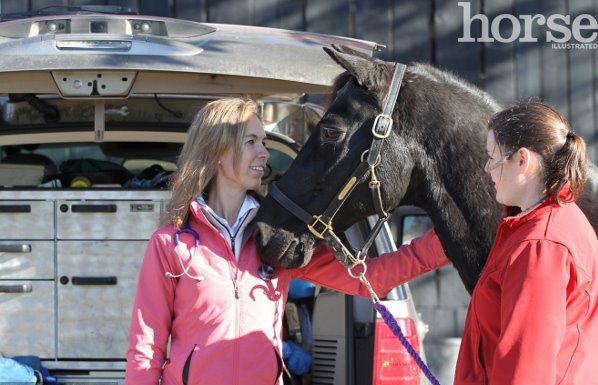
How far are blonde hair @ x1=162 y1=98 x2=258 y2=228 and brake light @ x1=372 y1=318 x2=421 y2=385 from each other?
0.93 meters

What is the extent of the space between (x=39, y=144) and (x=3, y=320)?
0.96 metres

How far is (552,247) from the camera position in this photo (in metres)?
1.68

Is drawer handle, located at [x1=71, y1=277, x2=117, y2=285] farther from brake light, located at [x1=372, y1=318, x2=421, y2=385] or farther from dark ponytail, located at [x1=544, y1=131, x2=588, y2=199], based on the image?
dark ponytail, located at [x1=544, y1=131, x2=588, y2=199]

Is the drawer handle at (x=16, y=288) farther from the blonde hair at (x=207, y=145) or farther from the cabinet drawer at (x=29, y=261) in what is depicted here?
the blonde hair at (x=207, y=145)

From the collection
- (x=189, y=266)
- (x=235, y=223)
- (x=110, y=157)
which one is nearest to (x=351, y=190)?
(x=235, y=223)

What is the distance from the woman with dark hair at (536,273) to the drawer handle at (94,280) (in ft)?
6.61

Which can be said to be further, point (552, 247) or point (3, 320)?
point (3, 320)

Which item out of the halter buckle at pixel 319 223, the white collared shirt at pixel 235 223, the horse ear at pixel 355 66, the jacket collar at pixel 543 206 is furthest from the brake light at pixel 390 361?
the jacket collar at pixel 543 206

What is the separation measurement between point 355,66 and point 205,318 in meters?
0.85

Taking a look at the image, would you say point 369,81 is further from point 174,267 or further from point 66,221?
point 66,221

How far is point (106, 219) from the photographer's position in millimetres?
3537

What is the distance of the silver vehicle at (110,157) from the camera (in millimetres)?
2951

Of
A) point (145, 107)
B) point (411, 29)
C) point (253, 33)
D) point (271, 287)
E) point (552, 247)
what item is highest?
point (411, 29)

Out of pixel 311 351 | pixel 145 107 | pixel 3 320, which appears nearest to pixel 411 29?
pixel 145 107
